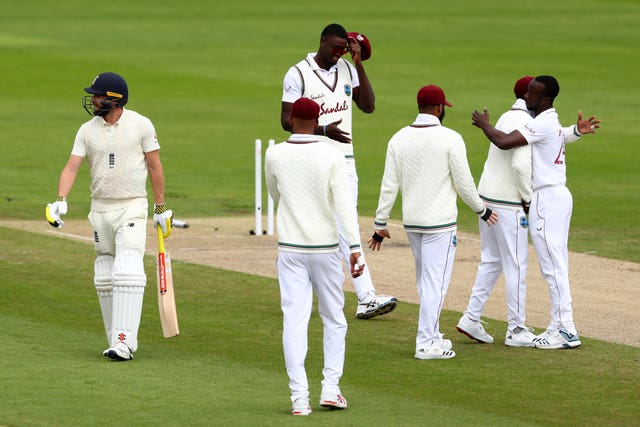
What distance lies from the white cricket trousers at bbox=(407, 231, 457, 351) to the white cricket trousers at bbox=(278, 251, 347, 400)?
6.50 ft

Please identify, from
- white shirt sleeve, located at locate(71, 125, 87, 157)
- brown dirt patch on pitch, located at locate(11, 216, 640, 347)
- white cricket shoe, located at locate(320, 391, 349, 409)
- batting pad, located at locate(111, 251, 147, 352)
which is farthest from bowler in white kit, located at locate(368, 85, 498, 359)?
white shirt sleeve, located at locate(71, 125, 87, 157)

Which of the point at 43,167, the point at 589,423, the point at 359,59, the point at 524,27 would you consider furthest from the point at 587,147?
the point at 524,27

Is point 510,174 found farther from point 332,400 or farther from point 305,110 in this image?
point 332,400

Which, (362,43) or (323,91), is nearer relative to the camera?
(323,91)

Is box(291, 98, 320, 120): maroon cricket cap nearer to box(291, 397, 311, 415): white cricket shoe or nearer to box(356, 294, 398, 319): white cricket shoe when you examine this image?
box(291, 397, 311, 415): white cricket shoe

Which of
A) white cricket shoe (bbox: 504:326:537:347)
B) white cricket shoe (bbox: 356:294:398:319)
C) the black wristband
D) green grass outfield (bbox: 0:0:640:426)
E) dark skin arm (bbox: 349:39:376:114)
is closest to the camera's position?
green grass outfield (bbox: 0:0:640:426)

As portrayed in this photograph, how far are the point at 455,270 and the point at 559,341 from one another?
457cm

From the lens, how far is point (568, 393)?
35.6 feet

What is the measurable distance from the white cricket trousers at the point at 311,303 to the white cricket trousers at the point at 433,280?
1981mm

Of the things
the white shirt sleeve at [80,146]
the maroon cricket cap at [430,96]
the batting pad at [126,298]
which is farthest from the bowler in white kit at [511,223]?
the white shirt sleeve at [80,146]

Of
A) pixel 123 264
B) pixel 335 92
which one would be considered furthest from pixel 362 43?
pixel 123 264

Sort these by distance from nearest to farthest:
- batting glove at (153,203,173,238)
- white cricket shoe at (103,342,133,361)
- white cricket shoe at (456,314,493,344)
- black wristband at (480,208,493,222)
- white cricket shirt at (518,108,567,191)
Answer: white cricket shoe at (103,342,133,361), black wristband at (480,208,493,222), batting glove at (153,203,173,238), white cricket shirt at (518,108,567,191), white cricket shoe at (456,314,493,344)

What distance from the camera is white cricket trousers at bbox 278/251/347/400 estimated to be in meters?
10.1

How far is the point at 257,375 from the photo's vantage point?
37.4 feet
